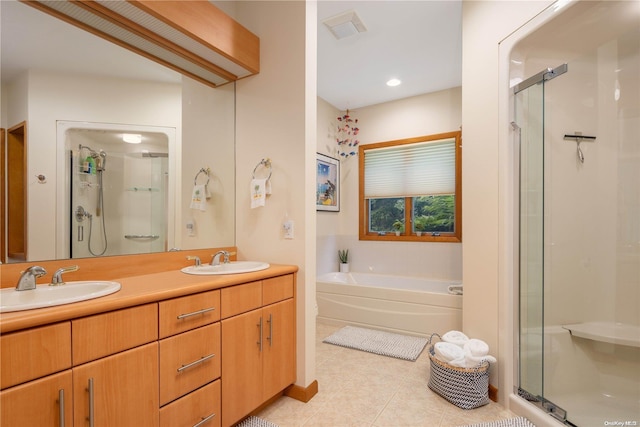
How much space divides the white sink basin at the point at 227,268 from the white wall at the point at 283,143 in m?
0.12

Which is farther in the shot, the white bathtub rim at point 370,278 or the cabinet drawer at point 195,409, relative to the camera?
the white bathtub rim at point 370,278

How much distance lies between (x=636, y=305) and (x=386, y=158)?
107 inches

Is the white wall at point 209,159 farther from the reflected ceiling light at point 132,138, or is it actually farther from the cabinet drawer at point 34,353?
the cabinet drawer at point 34,353

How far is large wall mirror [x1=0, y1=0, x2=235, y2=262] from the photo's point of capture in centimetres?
128

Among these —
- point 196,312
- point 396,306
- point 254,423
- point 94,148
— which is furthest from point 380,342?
point 94,148

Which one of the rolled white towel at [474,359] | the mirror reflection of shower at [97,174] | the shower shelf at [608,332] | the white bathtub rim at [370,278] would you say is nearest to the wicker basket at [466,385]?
the rolled white towel at [474,359]

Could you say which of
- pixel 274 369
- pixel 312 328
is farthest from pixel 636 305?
pixel 274 369

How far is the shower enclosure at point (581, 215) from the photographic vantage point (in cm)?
177

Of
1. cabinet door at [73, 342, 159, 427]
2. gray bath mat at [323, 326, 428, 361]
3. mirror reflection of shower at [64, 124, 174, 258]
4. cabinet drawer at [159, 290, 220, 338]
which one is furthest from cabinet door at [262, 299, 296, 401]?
gray bath mat at [323, 326, 428, 361]

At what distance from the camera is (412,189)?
12.7 feet

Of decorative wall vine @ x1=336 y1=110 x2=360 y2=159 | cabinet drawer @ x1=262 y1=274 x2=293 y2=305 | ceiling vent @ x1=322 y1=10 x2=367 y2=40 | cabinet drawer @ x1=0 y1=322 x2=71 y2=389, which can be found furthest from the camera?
decorative wall vine @ x1=336 y1=110 x2=360 y2=159

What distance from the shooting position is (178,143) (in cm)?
190

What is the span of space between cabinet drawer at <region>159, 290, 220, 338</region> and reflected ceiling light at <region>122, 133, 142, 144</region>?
0.96 metres

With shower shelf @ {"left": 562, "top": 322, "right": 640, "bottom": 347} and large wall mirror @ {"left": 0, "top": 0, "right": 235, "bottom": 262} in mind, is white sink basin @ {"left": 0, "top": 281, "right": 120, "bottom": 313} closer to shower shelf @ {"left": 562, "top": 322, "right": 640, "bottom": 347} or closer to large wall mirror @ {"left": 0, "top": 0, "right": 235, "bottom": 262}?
large wall mirror @ {"left": 0, "top": 0, "right": 235, "bottom": 262}
